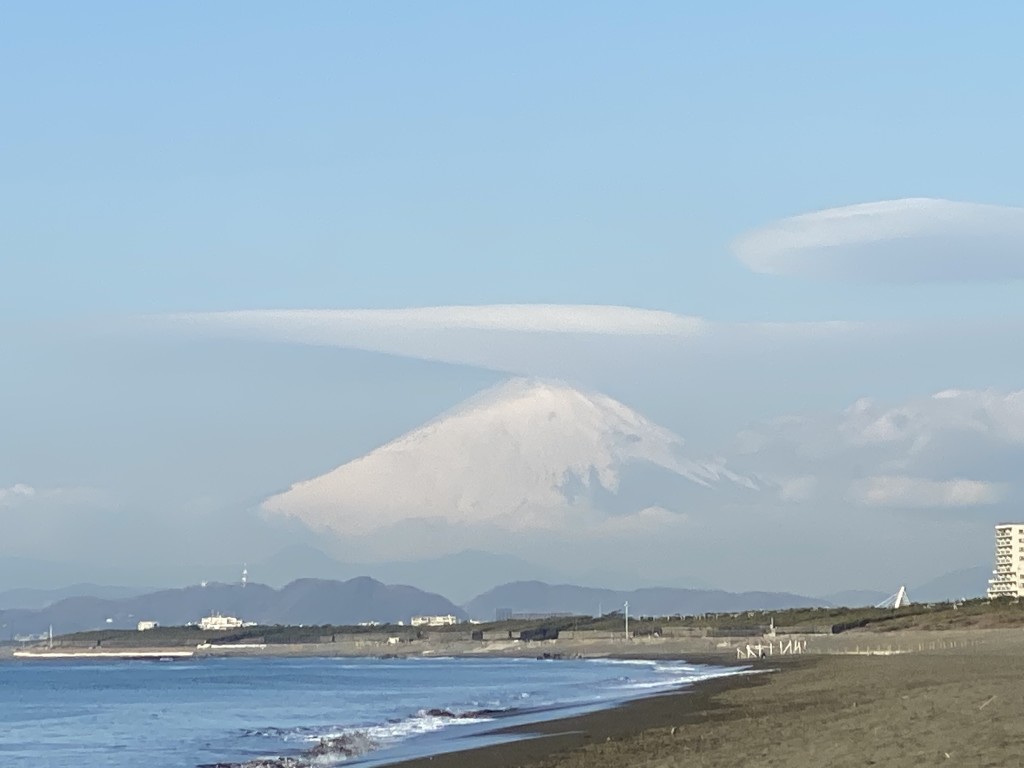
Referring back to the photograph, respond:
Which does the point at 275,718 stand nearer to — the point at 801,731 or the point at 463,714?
the point at 463,714

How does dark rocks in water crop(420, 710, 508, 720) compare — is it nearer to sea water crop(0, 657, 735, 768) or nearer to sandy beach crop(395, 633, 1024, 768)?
sea water crop(0, 657, 735, 768)

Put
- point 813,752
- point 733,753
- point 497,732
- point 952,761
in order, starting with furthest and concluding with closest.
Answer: point 497,732 < point 733,753 < point 813,752 < point 952,761

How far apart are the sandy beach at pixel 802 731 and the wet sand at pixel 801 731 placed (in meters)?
0.03

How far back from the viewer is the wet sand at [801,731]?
2023 centimetres

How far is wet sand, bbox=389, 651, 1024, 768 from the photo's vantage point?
2023 cm

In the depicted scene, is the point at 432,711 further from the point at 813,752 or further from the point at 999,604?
the point at 999,604

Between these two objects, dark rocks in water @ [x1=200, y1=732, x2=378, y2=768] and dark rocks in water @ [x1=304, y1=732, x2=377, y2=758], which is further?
dark rocks in water @ [x1=304, y1=732, x2=377, y2=758]

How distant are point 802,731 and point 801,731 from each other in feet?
0.11

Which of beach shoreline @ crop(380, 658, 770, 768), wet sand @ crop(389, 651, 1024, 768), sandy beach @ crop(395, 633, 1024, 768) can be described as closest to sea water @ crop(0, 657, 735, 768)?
beach shoreline @ crop(380, 658, 770, 768)

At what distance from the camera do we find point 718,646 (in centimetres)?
15000

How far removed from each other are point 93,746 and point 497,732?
11.5m

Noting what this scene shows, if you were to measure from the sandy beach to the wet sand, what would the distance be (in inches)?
1.3

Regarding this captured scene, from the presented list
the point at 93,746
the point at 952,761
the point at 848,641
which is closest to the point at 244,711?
the point at 93,746

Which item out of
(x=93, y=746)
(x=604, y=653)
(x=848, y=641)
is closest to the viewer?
(x=93, y=746)
